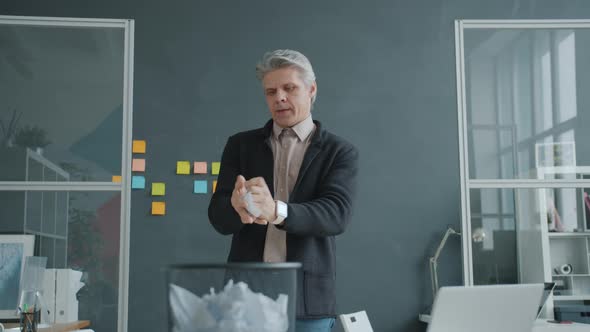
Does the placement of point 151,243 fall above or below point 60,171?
below

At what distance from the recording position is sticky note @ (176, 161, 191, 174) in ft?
13.2

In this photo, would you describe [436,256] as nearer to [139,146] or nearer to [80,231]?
[139,146]

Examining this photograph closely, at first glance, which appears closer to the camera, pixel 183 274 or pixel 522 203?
pixel 183 274

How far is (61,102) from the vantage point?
4.20m

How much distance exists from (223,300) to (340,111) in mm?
3420

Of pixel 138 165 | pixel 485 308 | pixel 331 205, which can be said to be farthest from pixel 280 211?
pixel 138 165

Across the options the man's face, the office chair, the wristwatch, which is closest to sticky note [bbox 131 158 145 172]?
the office chair

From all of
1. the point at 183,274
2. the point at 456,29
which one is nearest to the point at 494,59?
the point at 456,29

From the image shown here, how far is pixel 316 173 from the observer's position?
1579 millimetres

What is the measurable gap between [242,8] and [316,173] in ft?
9.25

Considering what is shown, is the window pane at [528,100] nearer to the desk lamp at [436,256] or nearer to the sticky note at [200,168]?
the desk lamp at [436,256]

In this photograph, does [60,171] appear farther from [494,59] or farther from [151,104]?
[494,59]

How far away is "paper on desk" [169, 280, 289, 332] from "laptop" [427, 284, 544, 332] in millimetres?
678

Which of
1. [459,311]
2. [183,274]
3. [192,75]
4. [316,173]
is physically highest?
[192,75]
